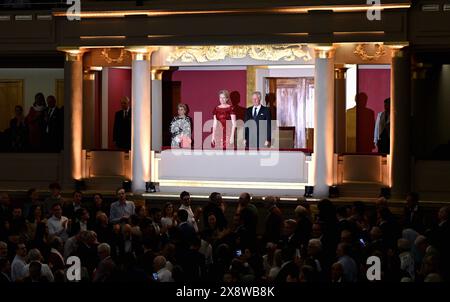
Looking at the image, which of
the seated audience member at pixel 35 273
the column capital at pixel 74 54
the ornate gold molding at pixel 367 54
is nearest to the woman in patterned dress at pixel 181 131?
the column capital at pixel 74 54

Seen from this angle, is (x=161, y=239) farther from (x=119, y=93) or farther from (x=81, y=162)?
(x=119, y=93)

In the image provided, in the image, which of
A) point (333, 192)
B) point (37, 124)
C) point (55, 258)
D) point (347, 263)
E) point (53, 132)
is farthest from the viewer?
point (37, 124)

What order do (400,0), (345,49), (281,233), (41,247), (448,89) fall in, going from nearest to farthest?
1. (41,247)
2. (281,233)
3. (400,0)
4. (345,49)
5. (448,89)

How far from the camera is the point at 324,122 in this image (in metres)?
24.7

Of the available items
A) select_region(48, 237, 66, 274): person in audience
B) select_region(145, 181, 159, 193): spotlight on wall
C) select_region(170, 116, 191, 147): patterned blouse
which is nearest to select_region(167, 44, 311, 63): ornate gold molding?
select_region(170, 116, 191, 147): patterned blouse

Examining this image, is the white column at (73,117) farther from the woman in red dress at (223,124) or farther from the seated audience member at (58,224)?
the seated audience member at (58,224)

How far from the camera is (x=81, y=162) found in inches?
1041

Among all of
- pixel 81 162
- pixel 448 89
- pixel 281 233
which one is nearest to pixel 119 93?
pixel 81 162

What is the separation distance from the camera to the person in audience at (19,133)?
27172 mm

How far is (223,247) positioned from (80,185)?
10.6m

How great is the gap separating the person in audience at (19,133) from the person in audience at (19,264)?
1077cm

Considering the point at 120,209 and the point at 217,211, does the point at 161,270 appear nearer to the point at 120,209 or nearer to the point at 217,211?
the point at 217,211

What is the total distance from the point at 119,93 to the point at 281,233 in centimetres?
1140

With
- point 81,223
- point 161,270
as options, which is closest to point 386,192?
point 81,223
